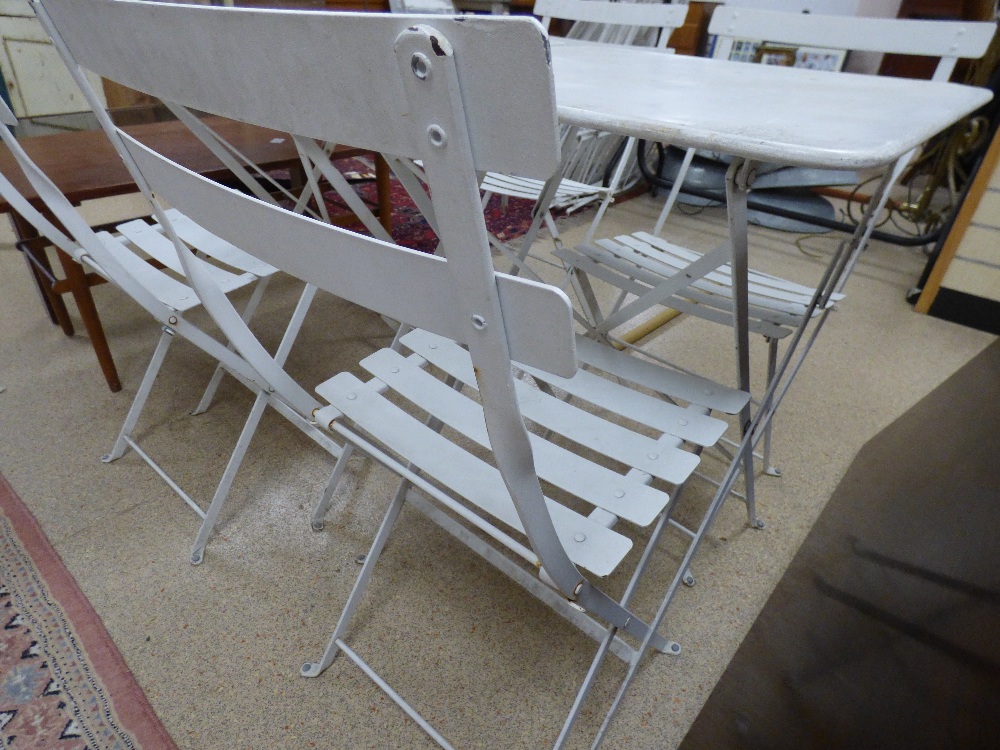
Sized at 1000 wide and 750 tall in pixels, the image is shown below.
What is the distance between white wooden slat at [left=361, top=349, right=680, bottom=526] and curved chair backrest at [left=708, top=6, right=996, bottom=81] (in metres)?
1.36

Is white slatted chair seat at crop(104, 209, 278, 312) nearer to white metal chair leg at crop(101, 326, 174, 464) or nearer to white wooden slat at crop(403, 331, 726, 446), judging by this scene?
white metal chair leg at crop(101, 326, 174, 464)

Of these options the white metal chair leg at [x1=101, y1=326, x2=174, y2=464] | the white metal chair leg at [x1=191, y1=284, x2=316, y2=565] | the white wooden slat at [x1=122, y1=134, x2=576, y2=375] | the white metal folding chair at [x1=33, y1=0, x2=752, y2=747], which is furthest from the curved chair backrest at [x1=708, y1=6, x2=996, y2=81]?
the white metal chair leg at [x1=101, y1=326, x2=174, y2=464]

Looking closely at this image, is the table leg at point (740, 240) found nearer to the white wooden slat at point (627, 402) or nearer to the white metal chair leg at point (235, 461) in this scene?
the white wooden slat at point (627, 402)

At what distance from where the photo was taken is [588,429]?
0.89 metres

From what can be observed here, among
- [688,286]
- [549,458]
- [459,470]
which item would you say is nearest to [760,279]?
[688,286]

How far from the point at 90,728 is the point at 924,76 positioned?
5.48 metres

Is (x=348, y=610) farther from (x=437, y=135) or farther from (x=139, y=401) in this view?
(x=437, y=135)

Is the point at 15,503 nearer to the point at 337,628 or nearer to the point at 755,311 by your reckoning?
the point at 337,628

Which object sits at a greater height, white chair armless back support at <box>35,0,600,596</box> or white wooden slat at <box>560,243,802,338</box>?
white chair armless back support at <box>35,0,600,596</box>

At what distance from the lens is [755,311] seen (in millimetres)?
1162

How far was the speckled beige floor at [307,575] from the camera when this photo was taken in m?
0.98

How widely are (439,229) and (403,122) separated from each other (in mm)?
71

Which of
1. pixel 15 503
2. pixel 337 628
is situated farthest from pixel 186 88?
pixel 15 503

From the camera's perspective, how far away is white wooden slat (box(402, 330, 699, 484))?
81cm
